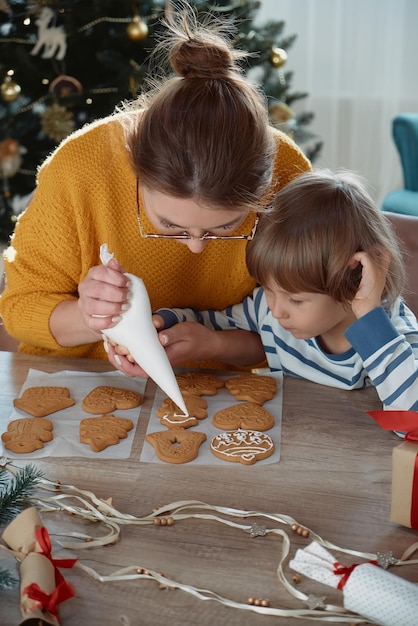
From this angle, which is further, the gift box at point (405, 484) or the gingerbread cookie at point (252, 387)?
the gingerbread cookie at point (252, 387)

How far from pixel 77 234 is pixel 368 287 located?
62cm

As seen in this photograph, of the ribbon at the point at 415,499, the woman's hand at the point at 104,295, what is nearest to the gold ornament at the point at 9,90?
the woman's hand at the point at 104,295

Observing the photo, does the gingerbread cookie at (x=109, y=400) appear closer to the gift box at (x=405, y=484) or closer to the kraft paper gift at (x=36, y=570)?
the kraft paper gift at (x=36, y=570)

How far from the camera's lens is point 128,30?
3100 millimetres

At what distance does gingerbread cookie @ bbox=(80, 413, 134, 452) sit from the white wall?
3256mm

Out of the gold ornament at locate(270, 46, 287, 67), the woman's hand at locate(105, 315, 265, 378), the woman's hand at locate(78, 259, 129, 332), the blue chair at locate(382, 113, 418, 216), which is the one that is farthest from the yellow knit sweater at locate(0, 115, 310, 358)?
the blue chair at locate(382, 113, 418, 216)

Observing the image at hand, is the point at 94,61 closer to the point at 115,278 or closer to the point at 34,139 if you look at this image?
the point at 34,139

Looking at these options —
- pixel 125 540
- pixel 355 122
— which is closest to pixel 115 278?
pixel 125 540

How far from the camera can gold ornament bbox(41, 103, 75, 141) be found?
3271mm

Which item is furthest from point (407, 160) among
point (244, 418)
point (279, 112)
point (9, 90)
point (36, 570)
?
point (36, 570)

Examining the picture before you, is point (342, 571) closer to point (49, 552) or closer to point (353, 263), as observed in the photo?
point (49, 552)

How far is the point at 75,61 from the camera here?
3.32 m

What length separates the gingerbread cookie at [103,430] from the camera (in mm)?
1314

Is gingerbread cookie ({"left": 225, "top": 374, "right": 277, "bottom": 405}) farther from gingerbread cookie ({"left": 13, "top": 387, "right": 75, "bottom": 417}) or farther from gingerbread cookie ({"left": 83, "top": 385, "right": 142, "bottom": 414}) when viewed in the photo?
gingerbread cookie ({"left": 13, "top": 387, "right": 75, "bottom": 417})
